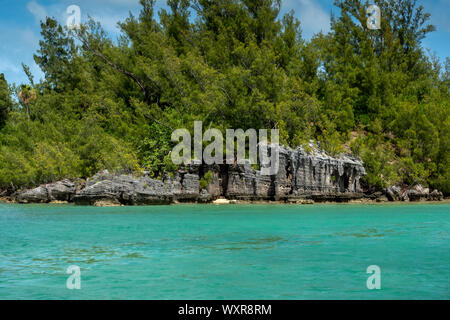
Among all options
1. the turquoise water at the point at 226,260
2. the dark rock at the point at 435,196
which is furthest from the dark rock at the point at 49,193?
the dark rock at the point at 435,196

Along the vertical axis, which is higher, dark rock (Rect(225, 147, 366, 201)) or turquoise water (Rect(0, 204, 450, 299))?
dark rock (Rect(225, 147, 366, 201))

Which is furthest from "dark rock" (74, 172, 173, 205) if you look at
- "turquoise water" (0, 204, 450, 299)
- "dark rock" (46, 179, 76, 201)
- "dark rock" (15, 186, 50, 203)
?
"turquoise water" (0, 204, 450, 299)

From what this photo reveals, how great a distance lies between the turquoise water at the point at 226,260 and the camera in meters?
6.36

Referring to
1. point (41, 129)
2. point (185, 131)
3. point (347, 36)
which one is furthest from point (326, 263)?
point (347, 36)

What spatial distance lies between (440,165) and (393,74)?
34.3 feet

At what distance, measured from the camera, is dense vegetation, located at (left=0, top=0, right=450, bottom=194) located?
30.8 meters

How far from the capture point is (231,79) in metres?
31.4

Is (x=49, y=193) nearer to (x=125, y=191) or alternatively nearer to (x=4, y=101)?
(x=125, y=191)

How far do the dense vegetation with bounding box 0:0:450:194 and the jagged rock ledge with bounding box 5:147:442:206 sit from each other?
1.28 m

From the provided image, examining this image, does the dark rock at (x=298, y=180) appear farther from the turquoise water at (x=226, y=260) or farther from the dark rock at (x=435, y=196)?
the turquoise water at (x=226, y=260)

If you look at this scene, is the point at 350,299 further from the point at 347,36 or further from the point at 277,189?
the point at 347,36

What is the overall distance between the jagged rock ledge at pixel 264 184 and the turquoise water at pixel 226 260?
12.5 metres

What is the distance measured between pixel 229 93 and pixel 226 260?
78.7 ft

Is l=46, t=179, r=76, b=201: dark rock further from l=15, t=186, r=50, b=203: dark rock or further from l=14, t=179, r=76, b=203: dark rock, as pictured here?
l=15, t=186, r=50, b=203: dark rock
